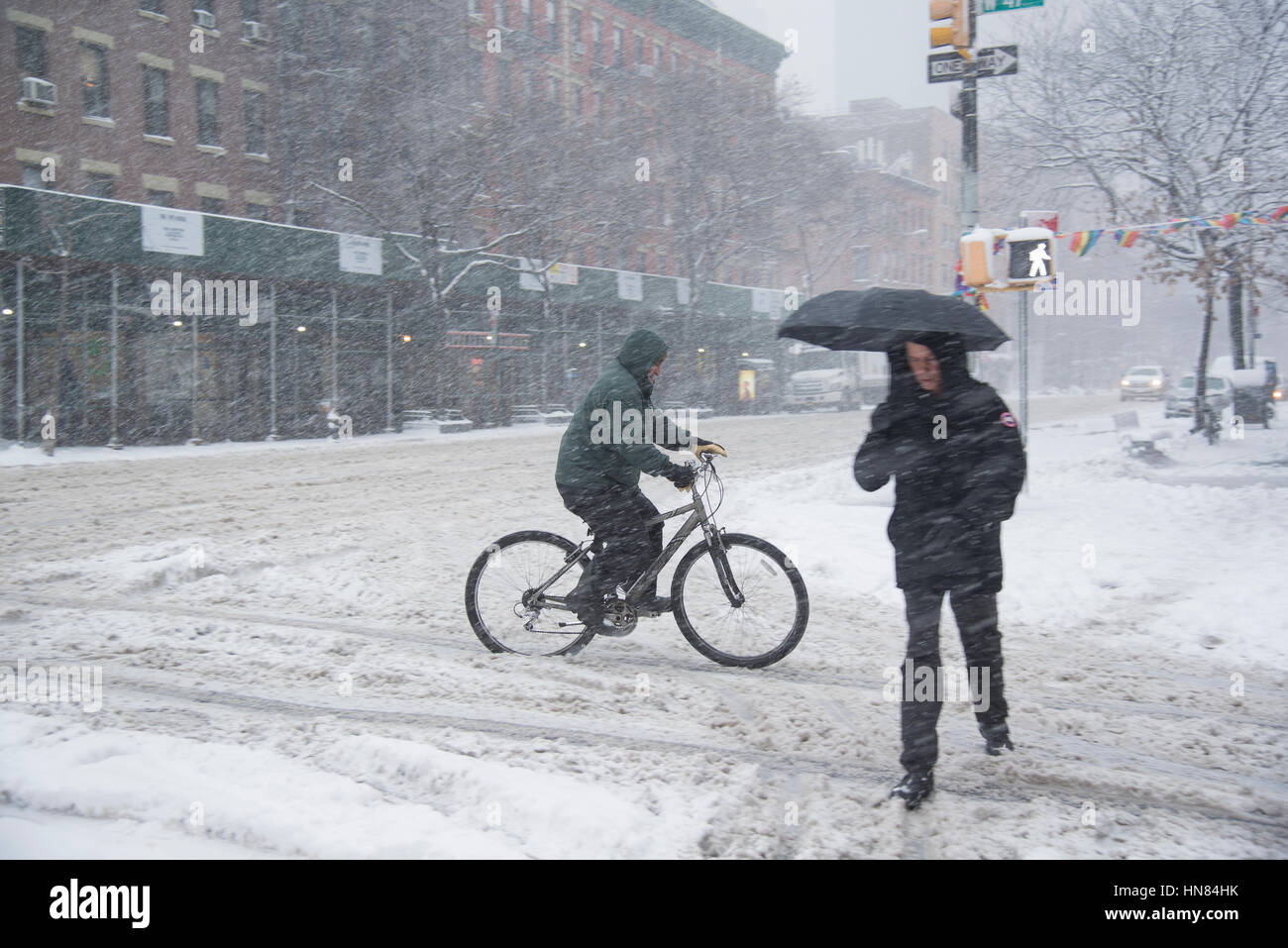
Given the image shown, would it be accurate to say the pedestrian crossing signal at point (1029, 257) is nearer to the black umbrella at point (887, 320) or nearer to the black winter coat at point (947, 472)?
the black umbrella at point (887, 320)

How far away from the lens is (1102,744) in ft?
14.8

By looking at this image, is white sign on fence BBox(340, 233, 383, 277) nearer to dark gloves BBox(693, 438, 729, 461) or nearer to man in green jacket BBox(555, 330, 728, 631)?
man in green jacket BBox(555, 330, 728, 631)

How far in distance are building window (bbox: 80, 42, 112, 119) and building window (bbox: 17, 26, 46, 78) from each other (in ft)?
3.02

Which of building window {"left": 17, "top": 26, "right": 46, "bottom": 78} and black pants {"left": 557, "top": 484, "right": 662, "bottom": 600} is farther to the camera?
building window {"left": 17, "top": 26, "right": 46, "bottom": 78}

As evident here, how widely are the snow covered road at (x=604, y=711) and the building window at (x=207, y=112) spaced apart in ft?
68.1

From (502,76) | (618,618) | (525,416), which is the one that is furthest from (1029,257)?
(502,76)

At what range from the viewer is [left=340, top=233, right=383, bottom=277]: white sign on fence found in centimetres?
2786

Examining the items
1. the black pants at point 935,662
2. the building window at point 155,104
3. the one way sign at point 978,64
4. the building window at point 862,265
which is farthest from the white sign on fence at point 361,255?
the building window at point 862,265

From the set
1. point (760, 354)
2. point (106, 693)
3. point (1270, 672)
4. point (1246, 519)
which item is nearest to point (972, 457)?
point (1270, 672)

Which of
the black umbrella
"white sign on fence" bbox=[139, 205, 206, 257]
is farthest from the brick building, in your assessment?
the black umbrella

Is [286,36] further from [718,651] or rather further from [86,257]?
[718,651]

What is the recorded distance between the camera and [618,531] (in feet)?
17.9

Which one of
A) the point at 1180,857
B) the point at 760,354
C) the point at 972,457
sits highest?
the point at 760,354
